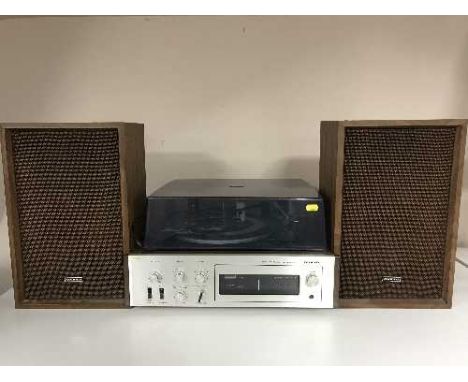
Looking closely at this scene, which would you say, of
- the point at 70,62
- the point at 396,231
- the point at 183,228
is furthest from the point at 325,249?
the point at 70,62

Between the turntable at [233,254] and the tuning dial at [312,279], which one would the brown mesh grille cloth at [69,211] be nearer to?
the turntable at [233,254]

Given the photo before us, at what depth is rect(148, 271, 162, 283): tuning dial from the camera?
786mm

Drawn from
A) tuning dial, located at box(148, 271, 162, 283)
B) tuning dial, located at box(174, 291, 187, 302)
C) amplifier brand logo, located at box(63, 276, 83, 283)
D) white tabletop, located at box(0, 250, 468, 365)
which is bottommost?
white tabletop, located at box(0, 250, 468, 365)

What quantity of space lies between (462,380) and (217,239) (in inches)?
16.9

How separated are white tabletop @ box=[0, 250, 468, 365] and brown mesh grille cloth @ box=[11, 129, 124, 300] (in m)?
0.06

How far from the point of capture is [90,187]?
0.78 metres

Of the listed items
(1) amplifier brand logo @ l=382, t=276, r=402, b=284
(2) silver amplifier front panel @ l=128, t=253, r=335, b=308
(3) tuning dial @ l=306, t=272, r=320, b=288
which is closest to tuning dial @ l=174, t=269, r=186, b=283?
(2) silver amplifier front panel @ l=128, t=253, r=335, b=308

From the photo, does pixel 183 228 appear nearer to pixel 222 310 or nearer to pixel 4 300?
pixel 222 310

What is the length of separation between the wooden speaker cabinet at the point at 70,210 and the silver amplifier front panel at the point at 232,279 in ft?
0.16

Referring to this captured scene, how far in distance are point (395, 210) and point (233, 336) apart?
0.35 metres

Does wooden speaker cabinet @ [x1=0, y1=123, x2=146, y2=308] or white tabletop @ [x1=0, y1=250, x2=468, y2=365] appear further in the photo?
wooden speaker cabinet @ [x1=0, y1=123, x2=146, y2=308]

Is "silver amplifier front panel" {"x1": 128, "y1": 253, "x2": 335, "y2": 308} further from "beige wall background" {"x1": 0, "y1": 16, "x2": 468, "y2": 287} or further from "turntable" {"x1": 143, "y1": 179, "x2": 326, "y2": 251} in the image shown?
"beige wall background" {"x1": 0, "y1": 16, "x2": 468, "y2": 287}

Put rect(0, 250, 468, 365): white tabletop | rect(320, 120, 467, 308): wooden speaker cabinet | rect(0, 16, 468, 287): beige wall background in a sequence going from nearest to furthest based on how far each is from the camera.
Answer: rect(0, 250, 468, 365): white tabletop, rect(320, 120, 467, 308): wooden speaker cabinet, rect(0, 16, 468, 287): beige wall background
